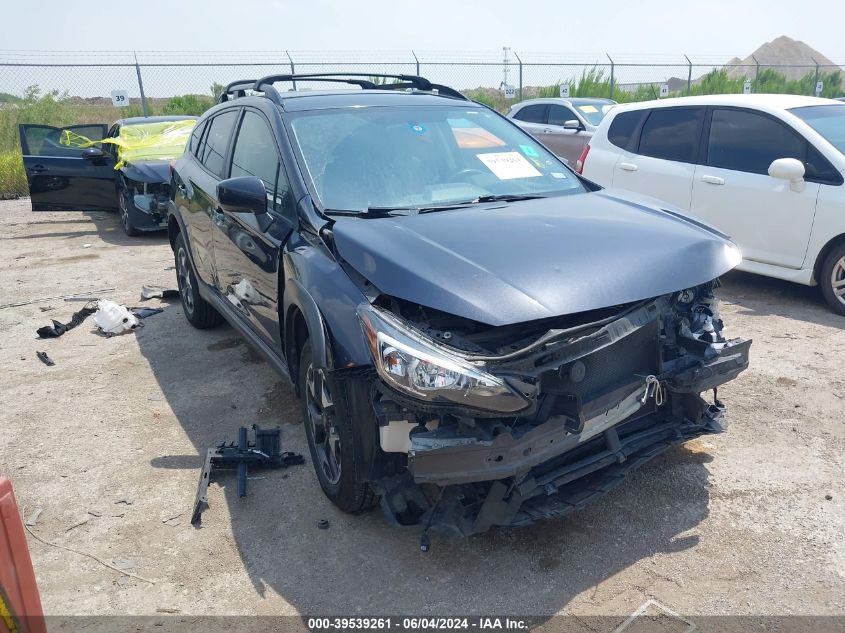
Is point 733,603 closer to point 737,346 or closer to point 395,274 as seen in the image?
point 737,346

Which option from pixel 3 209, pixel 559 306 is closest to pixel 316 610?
pixel 559 306

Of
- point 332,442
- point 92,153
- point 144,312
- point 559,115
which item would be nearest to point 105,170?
point 92,153

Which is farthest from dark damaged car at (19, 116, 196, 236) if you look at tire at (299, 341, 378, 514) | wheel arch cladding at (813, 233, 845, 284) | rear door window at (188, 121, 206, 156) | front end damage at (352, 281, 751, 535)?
Answer: front end damage at (352, 281, 751, 535)

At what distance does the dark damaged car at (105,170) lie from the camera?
10180 millimetres

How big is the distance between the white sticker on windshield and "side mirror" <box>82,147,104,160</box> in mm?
7949

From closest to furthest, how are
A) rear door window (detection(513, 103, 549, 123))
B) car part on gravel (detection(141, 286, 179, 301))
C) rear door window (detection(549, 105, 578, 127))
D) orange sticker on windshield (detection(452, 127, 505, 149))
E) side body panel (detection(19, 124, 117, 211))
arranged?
orange sticker on windshield (detection(452, 127, 505, 149)), car part on gravel (detection(141, 286, 179, 301)), side body panel (detection(19, 124, 117, 211)), rear door window (detection(549, 105, 578, 127)), rear door window (detection(513, 103, 549, 123))

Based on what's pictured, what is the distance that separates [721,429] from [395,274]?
1.76 meters

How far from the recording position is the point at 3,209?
45.5ft

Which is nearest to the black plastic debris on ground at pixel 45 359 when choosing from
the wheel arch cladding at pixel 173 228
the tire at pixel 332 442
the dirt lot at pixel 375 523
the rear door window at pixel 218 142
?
the dirt lot at pixel 375 523

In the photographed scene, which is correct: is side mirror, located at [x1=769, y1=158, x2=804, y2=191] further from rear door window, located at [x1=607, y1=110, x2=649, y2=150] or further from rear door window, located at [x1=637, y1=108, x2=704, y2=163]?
rear door window, located at [x1=607, y1=110, x2=649, y2=150]

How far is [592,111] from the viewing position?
13055 millimetres

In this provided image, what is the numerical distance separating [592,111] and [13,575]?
40.7 feet

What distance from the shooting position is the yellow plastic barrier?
10414 mm

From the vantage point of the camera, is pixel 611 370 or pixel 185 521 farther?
pixel 185 521
